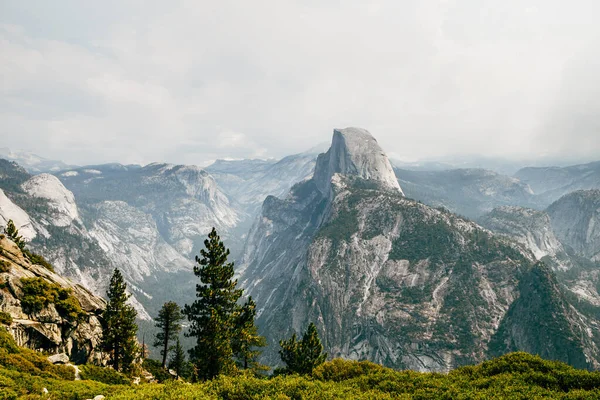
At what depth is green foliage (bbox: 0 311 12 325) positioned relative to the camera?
35562mm

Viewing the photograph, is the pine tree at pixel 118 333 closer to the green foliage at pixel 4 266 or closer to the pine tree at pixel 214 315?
the green foliage at pixel 4 266

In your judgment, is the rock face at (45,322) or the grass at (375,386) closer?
the grass at (375,386)

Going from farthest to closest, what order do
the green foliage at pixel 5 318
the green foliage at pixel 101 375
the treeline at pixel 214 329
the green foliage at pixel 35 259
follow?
1. the green foliage at pixel 35 259
2. the treeline at pixel 214 329
3. the green foliage at pixel 101 375
4. the green foliage at pixel 5 318

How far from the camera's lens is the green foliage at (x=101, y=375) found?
125ft

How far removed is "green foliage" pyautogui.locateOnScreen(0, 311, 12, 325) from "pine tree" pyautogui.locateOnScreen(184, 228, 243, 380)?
816 inches

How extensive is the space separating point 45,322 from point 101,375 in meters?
11.5

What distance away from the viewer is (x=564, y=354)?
139m

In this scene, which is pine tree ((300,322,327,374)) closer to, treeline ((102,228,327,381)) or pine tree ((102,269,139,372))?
treeline ((102,228,327,381))

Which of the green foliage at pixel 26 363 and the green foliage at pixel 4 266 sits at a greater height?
the green foliage at pixel 4 266

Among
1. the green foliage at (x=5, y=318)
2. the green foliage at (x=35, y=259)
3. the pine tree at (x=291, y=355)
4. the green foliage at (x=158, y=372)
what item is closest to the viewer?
the green foliage at (x=5, y=318)

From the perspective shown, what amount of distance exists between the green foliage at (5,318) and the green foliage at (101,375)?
34.1ft

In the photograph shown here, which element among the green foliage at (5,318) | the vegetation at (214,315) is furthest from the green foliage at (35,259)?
the vegetation at (214,315)


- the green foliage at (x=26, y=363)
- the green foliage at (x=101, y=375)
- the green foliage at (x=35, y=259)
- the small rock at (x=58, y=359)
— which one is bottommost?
the green foliage at (x=101, y=375)

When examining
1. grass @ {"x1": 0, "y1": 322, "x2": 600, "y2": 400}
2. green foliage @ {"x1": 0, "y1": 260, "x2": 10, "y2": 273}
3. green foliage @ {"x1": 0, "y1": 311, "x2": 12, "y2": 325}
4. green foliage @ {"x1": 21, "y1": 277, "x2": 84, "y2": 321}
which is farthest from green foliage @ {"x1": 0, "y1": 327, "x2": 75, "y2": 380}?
green foliage @ {"x1": 0, "y1": 260, "x2": 10, "y2": 273}
